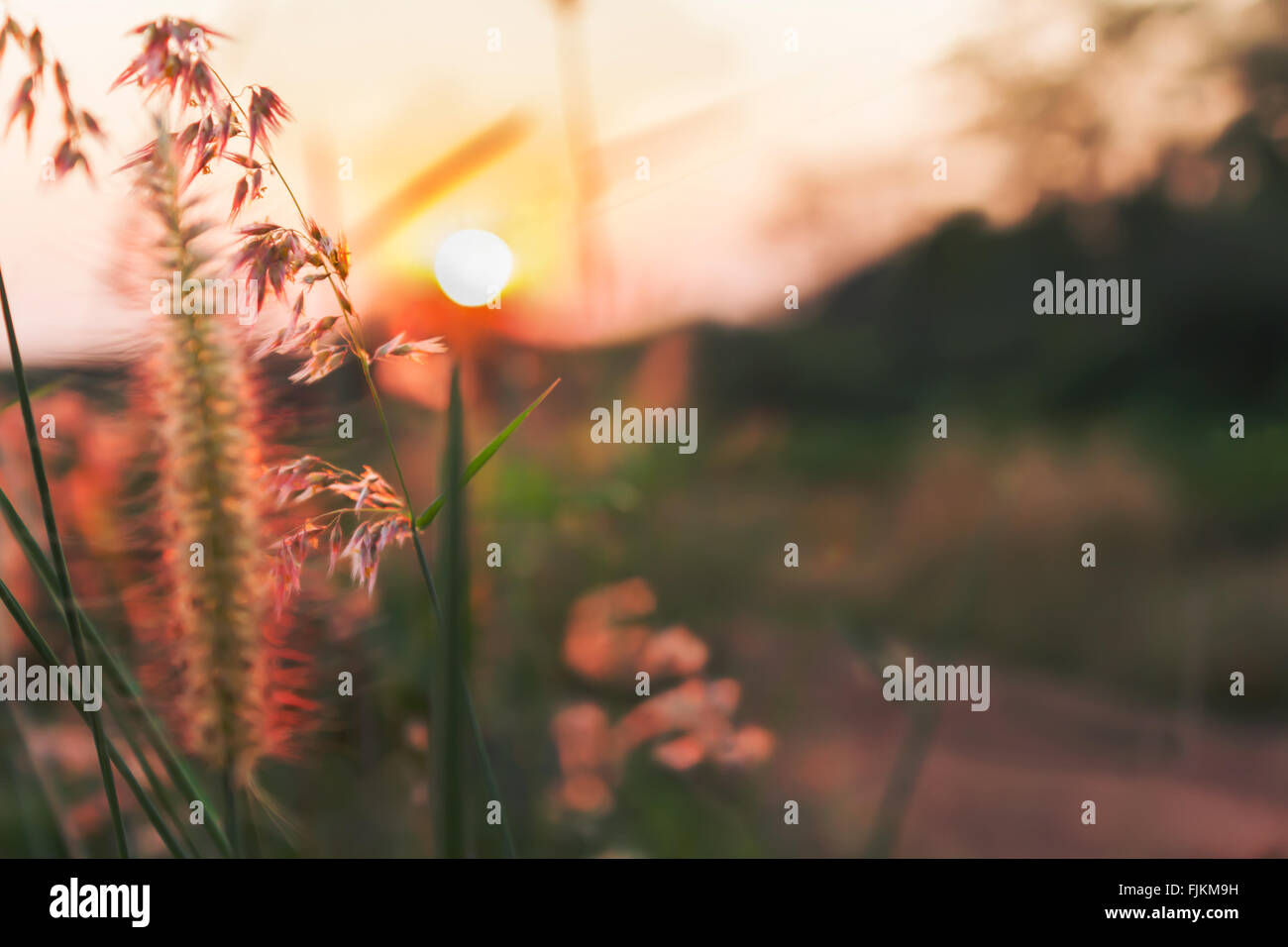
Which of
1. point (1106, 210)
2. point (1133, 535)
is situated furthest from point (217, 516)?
point (1106, 210)

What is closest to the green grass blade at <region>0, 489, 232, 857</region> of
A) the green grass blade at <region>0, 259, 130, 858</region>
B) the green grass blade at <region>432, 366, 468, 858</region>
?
the green grass blade at <region>0, 259, 130, 858</region>

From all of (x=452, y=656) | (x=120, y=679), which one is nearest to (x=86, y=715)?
(x=120, y=679)

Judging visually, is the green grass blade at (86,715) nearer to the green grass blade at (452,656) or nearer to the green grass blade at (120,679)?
the green grass blade at (120,679)

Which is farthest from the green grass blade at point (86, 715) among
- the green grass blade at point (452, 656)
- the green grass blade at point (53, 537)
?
the green grass blade at point (452, 656)

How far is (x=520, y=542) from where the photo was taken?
0.79m

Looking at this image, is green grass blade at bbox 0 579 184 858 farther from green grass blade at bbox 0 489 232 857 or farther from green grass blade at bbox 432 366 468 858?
green grass blade at bbox 432 366 468 858

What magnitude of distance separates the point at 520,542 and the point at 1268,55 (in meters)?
3.48

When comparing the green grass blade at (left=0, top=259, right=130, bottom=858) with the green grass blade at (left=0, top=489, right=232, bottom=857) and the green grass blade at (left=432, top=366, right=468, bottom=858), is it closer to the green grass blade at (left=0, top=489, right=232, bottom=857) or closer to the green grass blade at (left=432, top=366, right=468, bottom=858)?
the green grass blade at (left=0, top=489, right=232, bottom=857)
